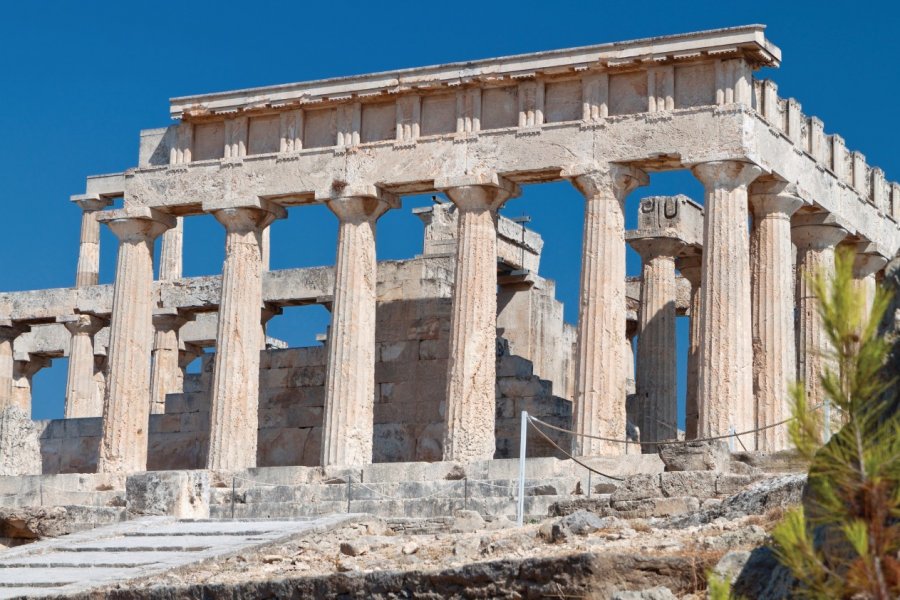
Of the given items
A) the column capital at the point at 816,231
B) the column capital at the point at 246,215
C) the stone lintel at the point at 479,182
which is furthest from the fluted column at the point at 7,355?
the column capital at the point at 816,231

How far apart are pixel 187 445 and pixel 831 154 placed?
1486cm

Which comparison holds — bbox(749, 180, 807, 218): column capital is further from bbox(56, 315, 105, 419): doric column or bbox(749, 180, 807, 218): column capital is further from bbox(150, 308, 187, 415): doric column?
bbox(56, 315, 105, 419): doric column

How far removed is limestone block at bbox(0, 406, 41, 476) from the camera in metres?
30.3

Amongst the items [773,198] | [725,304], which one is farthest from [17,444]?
[773,198]

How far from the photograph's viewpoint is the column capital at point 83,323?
147 feet

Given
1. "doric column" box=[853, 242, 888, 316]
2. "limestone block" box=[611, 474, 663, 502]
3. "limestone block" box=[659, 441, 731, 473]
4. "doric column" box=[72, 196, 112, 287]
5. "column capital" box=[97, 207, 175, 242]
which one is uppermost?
"doric column" box=[72, 196, 112, 287]

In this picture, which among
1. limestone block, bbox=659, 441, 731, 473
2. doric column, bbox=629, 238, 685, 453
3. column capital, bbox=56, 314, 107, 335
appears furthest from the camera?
column capital, bbox=56, 314, 107, 335

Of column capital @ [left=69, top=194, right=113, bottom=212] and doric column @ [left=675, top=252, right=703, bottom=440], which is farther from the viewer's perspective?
column capital @ [left=69, top=194, right=113, bottom=212]

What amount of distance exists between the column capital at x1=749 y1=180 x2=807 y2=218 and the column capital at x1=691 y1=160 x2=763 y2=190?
1239mm

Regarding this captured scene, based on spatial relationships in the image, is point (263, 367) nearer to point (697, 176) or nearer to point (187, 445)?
point (187, 445)

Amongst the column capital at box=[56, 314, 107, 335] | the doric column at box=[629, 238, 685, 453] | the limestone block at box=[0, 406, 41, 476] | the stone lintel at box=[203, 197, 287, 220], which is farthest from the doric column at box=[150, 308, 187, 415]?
the doric column at box=[629, 238, 685, 453]

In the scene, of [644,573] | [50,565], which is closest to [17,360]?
[50,565]

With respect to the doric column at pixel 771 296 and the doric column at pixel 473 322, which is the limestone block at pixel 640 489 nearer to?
the doric column at pixel 473 322

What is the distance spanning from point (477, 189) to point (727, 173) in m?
4.32
